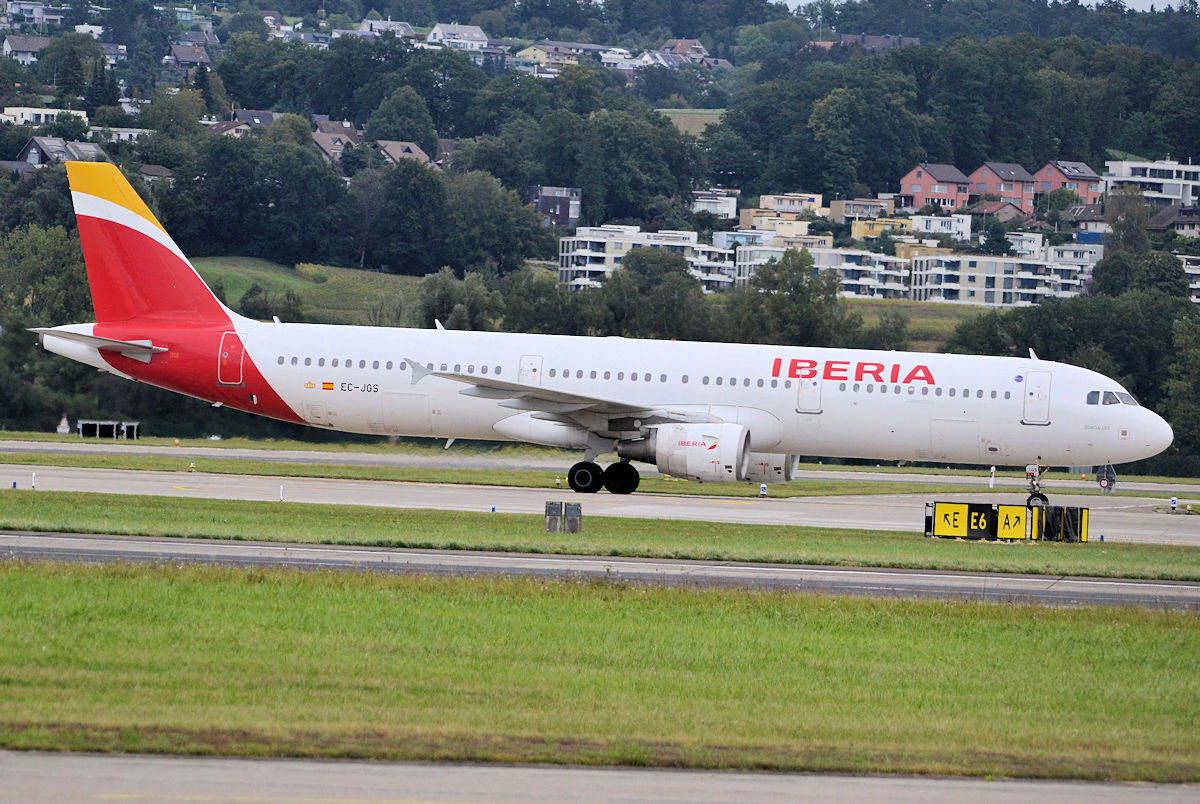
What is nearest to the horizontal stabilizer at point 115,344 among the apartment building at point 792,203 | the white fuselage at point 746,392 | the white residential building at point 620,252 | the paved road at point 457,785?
the white fuselage at point 746,392

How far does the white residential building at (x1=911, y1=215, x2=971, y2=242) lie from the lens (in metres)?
184

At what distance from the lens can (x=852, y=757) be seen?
44.2ft

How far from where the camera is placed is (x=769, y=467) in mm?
35938

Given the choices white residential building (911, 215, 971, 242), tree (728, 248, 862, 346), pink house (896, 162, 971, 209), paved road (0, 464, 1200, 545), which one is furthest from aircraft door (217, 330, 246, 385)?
pink house (896, 162, 971, 209)

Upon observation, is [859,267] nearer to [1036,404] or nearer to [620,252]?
[620,252]

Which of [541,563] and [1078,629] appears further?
[541,563]

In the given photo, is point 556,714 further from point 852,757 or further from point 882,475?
point 882,475

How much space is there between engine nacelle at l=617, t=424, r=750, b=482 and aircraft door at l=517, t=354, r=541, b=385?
3.42 meters

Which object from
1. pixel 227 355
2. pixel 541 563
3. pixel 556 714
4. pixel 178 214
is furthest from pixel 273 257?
pixel 556 714

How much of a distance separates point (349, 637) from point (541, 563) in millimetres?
6837

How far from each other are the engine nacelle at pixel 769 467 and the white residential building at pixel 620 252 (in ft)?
357

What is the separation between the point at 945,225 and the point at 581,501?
522 ft

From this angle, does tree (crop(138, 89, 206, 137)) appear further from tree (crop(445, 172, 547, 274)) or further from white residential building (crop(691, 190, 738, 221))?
white residential building (crop(691, 190, 738, 221))

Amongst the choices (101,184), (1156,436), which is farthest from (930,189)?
(101,184)
